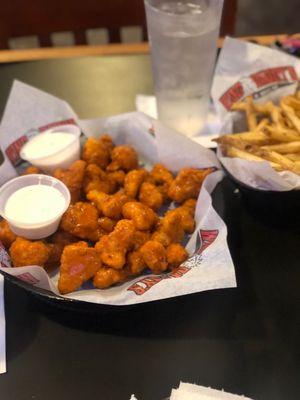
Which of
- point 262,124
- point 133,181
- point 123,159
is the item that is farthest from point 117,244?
point 262,124

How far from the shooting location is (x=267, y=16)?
4.27 metres

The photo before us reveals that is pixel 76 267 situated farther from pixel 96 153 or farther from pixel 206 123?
pixel 206 123

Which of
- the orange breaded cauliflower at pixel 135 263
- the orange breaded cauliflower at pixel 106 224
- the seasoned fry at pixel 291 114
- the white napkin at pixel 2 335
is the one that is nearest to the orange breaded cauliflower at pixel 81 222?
the orange breaded cauliflower at pixel 106 224

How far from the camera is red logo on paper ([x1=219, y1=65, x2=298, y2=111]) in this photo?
166cm

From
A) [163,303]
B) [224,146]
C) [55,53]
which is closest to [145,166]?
[224,146]

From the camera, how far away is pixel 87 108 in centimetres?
187

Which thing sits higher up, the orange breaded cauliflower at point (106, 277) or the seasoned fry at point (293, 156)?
the seasoned fry at point (293, 156)

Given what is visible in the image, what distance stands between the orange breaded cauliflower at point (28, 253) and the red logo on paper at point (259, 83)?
2.91ft

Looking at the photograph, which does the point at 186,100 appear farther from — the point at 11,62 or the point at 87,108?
the point at 11,62

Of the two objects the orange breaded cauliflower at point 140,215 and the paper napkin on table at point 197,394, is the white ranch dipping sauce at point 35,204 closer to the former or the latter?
the orange breaded cauliflower at point 140,215

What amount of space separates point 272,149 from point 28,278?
77cm

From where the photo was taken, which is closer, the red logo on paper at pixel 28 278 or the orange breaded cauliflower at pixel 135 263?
the red logo on paper at pixel 28 278

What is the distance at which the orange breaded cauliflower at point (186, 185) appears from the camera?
1.33 m

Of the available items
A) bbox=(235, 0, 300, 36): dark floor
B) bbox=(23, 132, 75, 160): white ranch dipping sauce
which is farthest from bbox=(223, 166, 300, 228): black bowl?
bbox=(235, 0, 300, 36): dark floor
